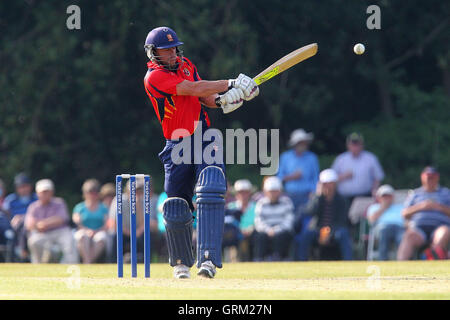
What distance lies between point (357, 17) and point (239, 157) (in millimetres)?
3422

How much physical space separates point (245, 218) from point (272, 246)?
32.0 inches

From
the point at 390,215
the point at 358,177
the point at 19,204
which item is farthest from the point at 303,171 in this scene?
the point at 19,204

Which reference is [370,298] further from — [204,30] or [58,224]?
[204,30]

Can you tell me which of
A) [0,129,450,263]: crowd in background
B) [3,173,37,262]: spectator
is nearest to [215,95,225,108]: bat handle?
[0,129,450,263]: crowd in background

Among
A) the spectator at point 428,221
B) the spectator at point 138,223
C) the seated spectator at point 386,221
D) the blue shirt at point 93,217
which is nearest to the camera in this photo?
the spectator at point 428,221

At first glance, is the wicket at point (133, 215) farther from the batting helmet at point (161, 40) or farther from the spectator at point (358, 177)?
the spectator at point (358, 177)

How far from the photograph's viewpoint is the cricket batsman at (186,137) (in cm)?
793

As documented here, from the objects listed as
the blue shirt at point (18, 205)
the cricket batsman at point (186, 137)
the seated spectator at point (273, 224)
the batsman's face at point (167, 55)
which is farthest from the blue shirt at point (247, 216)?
the batsman's face at point (167, 55)

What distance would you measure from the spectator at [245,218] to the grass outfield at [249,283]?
129 inches

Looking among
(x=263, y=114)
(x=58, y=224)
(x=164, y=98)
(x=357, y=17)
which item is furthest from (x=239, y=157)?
(x=164, y=98)

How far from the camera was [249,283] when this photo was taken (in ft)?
25.9

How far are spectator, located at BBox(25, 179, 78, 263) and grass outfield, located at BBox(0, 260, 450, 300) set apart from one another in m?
2.78

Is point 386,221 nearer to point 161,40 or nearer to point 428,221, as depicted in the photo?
point 428,221

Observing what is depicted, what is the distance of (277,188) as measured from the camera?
43.9ft
